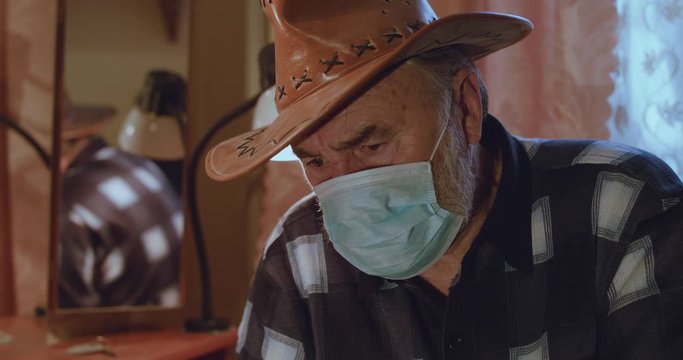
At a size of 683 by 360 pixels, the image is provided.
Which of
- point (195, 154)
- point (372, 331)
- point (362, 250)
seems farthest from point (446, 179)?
point (195, 154)

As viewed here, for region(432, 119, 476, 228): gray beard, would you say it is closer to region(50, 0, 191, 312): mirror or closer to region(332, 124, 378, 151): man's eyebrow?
region(332, 124, 378, 151): man's eyebrow

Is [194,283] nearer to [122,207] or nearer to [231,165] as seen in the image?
[122,207]

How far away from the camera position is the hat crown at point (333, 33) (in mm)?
999

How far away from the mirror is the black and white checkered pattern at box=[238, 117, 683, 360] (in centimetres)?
98

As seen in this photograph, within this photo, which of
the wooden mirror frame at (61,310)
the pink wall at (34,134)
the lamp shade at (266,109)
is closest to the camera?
the lamp shade at (266,109)

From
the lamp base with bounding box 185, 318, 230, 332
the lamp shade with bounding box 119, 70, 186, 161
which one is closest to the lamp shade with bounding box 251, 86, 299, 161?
the lamp shade with bounding box 119, 70, 186, 161

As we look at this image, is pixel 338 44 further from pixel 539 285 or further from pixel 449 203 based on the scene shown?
pixel 539 285

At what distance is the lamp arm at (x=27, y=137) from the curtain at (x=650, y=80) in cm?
142

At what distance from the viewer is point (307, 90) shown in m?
1.02

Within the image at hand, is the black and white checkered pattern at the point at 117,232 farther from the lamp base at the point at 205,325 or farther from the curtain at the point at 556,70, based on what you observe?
the curtain at the point at 556,70

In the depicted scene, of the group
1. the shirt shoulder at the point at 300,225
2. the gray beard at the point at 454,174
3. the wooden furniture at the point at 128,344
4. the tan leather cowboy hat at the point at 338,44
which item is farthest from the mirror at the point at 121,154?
the gray beard at the point at 454,174

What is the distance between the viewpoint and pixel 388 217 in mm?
1018

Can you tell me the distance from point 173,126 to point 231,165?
3.91ft

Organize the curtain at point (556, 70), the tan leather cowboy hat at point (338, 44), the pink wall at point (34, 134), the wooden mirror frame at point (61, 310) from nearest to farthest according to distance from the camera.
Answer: the tan leather cowboy hat at point (338, 44), the curtain at point (556, 70), the wooden mirror frame at point (61, 310), the pink wall at point (34, 134)
